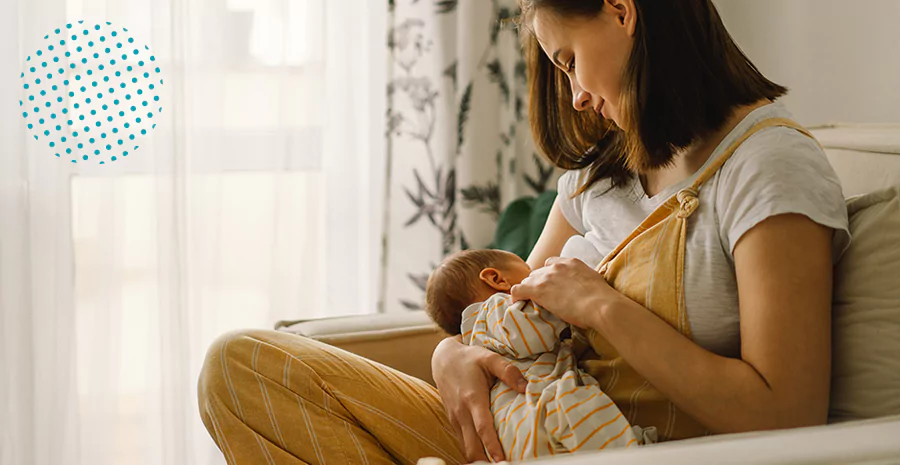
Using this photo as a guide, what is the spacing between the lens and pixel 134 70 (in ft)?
7.57

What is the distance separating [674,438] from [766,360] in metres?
0.18

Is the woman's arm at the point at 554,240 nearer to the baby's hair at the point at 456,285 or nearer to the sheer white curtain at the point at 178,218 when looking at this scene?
the baby's hair at the point at 456,285

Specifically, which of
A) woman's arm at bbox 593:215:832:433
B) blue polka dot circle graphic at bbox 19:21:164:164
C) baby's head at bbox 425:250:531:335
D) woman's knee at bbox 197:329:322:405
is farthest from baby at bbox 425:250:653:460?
blue polka dot circle graphic at bbox 19:21:164:164

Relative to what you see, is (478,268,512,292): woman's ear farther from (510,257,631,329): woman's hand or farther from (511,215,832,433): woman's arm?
(511,215,832,433): woman's arm

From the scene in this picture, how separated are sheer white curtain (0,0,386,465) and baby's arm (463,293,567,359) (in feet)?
4.41

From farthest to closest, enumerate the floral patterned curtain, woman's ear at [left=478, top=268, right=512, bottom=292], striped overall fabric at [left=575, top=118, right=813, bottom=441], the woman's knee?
the floral patterned curtain → woman's ear at [left=478, top=268, right=512, bottom=292] → the woman's knee → striped overall fabric at [left=575, top=118, right=813, bottom=441]

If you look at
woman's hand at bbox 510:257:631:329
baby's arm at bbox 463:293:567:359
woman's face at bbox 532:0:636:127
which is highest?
woman's face at bbox 532:0:636:127

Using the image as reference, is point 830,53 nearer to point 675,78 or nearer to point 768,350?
point 675,78

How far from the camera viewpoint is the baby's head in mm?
1372

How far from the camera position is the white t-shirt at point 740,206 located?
99 centimetres

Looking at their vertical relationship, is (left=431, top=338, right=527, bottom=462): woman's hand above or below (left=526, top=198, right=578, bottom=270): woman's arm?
below

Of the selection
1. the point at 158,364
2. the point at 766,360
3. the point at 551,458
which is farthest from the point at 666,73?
the point at 158,364

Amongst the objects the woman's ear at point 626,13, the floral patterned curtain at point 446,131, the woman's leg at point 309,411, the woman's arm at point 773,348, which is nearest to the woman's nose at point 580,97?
the woman's ear at point 626,13

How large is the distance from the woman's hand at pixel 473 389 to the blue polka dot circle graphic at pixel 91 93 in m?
1.44
